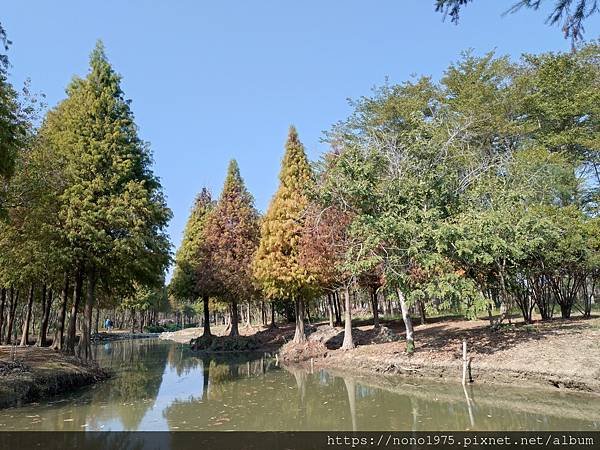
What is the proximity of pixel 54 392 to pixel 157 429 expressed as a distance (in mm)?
6428

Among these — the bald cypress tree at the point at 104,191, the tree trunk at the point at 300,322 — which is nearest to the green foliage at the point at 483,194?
the tree trunk at the point at 300,322

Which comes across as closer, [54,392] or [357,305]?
[54,392]

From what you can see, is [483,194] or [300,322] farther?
[300,322]

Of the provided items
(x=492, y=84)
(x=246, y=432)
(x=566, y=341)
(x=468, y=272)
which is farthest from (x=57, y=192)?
(x=492, y=84)

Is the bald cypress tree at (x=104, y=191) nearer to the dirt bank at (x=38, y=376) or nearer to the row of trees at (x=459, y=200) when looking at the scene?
the dirt bank at (x=38, y=376)

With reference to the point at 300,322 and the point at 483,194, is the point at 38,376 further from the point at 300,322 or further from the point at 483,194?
the point at 483,194

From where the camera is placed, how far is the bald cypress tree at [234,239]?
32344 mm

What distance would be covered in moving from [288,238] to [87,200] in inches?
416

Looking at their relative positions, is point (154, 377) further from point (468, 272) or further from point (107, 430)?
point (468, 272)

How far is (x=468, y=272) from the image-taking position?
18.8 m

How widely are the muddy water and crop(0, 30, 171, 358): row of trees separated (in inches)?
204

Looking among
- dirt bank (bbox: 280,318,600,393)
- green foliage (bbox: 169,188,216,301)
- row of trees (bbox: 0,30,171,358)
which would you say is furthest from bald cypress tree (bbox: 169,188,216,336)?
dirt bank (bbox: 280,318,600,393)

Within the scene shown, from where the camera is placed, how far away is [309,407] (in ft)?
38.3

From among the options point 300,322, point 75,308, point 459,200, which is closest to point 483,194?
point 459,200
